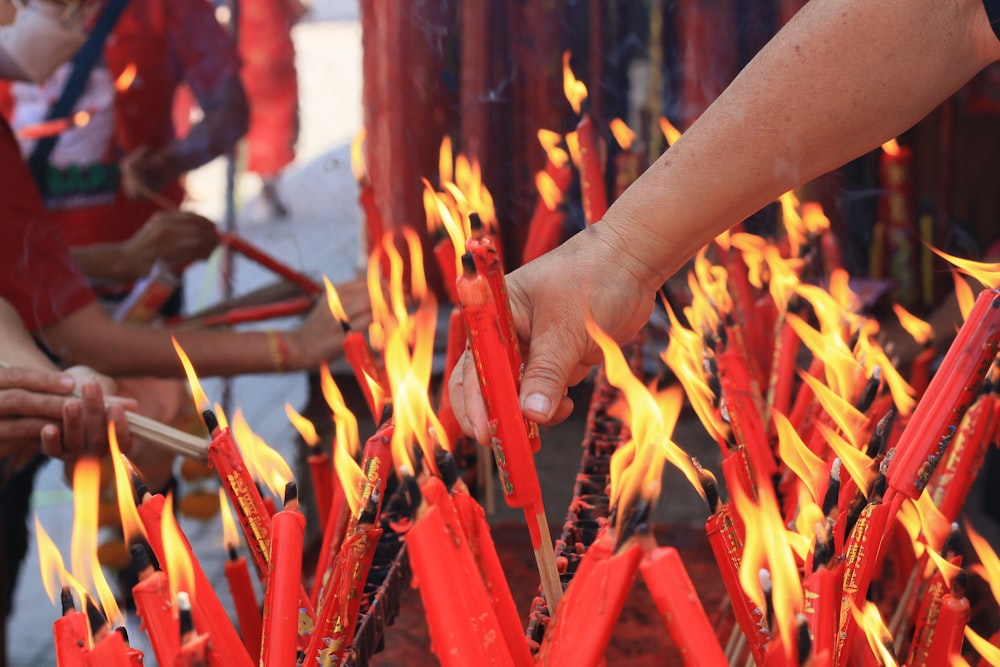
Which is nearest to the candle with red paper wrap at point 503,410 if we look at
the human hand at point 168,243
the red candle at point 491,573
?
the red candle at point 491,573

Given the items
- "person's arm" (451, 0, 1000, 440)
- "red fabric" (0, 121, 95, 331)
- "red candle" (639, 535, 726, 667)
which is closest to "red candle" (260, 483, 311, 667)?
"person's arm" (451, 0, 1000, 440)

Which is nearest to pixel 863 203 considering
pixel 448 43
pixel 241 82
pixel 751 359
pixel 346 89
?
pixel 448 43

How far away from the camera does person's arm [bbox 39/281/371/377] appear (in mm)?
2217

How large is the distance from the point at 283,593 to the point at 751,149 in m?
0.67

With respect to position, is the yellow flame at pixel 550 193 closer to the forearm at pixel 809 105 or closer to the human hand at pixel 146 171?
the forearm at pixel 809 105

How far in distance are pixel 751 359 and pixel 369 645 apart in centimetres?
87

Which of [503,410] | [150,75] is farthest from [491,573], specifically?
[150,75]

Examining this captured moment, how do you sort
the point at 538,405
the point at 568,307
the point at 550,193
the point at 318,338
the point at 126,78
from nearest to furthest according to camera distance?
the point at 538,405 → the point at 568,307 → the point at 550,193 → the point at 318,338 → the point at 126,78

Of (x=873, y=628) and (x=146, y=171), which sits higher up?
(x=146, y=171)

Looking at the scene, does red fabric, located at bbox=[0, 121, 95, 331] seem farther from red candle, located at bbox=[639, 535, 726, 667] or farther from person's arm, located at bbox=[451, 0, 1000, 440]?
red candle, located at bbox=[639, 535, 726, 667]

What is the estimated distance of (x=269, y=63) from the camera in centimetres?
405

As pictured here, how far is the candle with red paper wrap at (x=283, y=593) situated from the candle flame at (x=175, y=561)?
7 centimetres

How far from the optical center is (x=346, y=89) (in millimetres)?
7828

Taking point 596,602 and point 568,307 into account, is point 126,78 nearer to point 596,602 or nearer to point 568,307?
point 568,307
